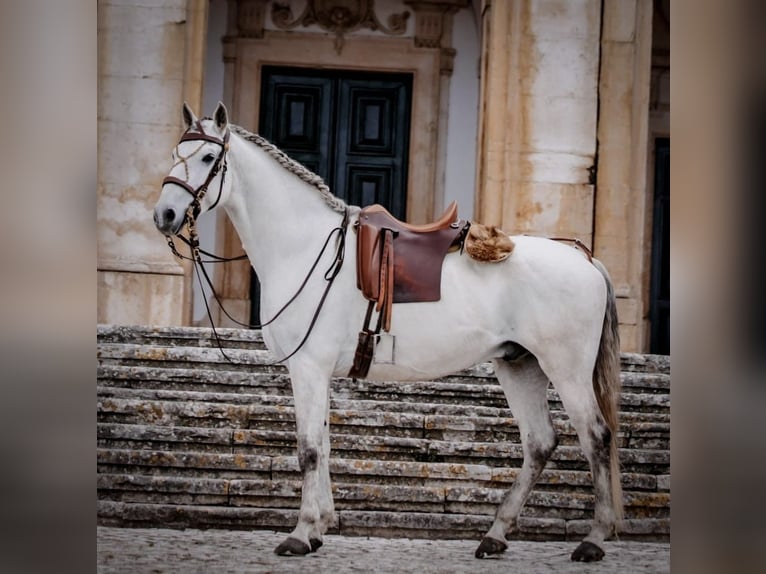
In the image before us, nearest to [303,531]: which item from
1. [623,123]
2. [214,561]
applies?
[214,561]

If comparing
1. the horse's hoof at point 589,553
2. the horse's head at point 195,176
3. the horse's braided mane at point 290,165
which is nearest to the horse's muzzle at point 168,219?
the horse's head at point 195,176

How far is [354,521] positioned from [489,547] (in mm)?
788

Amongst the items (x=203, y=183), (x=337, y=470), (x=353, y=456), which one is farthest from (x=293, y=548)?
(x=203, y=183)

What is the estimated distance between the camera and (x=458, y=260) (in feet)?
18.4

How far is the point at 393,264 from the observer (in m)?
5.49

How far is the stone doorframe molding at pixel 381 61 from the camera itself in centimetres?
1003

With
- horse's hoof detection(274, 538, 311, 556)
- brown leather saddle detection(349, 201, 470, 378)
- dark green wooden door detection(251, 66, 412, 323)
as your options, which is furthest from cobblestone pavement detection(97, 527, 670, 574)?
dark green wooden door detection(251, 66, 412, 323)

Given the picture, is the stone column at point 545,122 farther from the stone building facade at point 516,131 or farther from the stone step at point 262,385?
the stone step at point 262,385

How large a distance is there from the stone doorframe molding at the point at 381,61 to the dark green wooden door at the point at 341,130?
11 centimetres

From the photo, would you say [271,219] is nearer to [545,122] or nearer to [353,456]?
[353,456]

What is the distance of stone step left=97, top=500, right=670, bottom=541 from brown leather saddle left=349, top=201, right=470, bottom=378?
1.02 meters

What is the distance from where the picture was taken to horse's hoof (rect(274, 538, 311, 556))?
539cm
